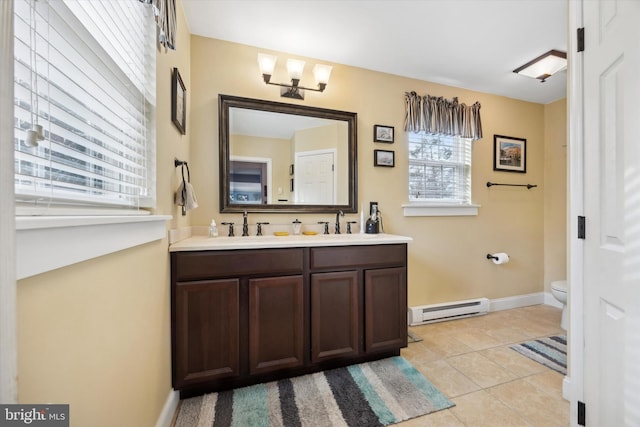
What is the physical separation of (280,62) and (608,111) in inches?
85.4

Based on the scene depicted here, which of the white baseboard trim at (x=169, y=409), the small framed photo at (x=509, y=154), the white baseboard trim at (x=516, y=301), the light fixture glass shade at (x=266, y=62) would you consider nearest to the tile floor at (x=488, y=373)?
the white baseboard trim at (x=516, y=301)

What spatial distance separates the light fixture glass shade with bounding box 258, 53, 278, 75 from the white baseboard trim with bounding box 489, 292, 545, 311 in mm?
3339

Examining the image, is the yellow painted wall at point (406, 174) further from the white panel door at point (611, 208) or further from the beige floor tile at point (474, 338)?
the white panel door at point (611, 208)

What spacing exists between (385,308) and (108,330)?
65.7 inches

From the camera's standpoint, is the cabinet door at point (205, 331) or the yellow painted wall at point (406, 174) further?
the yellow painted wall at point (406, 174)

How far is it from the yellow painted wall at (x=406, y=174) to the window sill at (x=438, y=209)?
2.7 inches

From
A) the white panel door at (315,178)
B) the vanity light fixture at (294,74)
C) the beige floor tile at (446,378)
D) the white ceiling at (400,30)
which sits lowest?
the beige floor tile at (446,378)

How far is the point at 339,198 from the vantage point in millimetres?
2436

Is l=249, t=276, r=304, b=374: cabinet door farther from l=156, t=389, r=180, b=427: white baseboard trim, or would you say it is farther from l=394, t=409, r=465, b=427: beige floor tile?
l=394, t=409, r=465, b=427: beige floor tile

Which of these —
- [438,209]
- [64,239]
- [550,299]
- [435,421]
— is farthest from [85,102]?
[550,299]

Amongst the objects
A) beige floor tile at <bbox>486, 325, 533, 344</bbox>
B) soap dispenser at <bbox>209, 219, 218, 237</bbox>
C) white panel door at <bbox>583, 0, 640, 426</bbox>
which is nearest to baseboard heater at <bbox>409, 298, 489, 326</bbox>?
beige floor tile at <bbox>486, 325, 533, 344</bbox>

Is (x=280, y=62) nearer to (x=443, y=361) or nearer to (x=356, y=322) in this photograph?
(x=356, y=322)

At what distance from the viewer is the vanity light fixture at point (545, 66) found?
229 cm

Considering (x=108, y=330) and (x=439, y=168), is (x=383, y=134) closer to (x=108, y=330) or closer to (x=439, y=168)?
(x=439, y=168)
